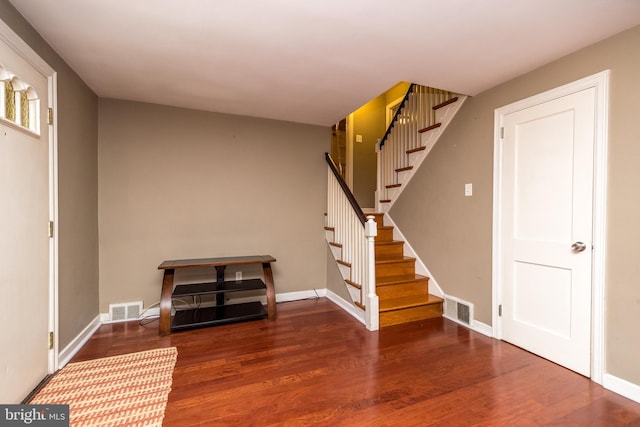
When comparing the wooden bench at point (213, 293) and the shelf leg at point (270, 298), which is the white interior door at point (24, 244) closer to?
the wooden bench at point (213, 293)

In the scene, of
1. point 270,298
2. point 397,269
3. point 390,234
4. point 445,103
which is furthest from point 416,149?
point 270,298

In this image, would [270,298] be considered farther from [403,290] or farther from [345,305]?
[403,290]

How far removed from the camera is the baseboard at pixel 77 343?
210cm

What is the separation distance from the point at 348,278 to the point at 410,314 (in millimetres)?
756

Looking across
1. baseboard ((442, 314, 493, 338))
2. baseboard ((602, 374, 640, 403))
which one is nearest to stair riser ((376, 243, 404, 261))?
baseboard ((442, 314, 493, 338))

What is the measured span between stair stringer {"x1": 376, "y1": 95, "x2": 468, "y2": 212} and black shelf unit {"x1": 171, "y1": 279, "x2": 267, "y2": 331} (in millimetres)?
2040

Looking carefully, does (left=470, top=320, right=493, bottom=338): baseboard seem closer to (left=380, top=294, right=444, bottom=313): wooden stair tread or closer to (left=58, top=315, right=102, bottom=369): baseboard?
(left=380, top=294, right=444, bottom=313): wooden stair tread

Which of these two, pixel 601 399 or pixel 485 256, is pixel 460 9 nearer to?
pixel 485 256

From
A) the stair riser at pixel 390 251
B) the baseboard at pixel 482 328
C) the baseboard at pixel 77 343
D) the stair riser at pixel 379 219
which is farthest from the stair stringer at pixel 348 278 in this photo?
the baseboard at pixel 77 343

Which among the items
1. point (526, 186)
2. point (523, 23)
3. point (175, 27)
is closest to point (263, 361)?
point (175, 27)

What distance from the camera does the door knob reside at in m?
1.98

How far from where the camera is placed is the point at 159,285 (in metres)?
3.14

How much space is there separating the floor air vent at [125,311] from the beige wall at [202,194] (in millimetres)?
67

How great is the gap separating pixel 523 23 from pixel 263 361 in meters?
2.84
